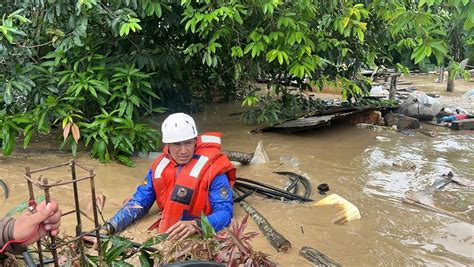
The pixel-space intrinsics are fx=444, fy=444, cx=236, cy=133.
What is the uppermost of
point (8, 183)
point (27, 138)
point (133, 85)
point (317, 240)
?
point (133, 85)

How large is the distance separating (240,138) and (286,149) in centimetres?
98

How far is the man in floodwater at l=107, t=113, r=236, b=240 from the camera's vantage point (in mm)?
3564

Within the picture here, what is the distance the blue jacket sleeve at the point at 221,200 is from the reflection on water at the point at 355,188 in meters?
0.37

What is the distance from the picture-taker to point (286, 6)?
→ 209 inches

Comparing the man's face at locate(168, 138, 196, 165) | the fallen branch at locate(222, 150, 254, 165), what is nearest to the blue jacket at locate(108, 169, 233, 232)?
the man's face at locate(168, 138, 196, 165)

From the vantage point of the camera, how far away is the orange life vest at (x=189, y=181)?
3566 mm

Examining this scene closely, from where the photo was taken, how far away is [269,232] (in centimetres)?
368

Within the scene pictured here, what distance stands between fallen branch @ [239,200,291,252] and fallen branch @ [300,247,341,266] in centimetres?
15

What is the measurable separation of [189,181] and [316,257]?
1.14 m

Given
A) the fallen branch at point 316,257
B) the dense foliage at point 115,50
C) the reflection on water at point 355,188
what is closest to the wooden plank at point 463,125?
the reflection on water at point 355,188

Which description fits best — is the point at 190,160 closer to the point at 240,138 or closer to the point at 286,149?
the point at 286,149

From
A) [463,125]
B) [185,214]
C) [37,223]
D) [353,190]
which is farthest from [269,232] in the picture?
[463,125]

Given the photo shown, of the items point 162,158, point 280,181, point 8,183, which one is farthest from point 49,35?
point 280,181

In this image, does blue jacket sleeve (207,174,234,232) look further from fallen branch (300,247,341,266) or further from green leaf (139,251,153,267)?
green leaf (139,251,153,267)
